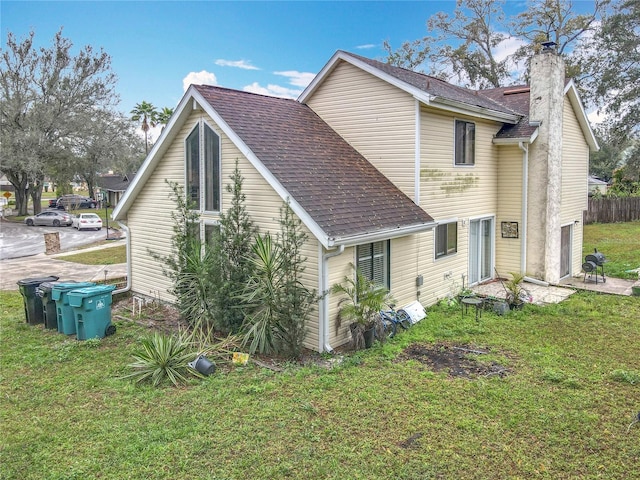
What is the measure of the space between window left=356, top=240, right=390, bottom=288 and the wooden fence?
27434 mm

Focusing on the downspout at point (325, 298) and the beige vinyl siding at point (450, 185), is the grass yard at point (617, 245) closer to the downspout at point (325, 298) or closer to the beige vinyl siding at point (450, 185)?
the beige vinyl siding at point (450, 185)

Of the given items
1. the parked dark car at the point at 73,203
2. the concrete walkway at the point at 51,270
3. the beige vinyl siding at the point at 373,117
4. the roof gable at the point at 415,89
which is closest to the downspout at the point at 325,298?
the beige vinyl siding at the point at 373,117

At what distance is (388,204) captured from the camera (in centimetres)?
1066

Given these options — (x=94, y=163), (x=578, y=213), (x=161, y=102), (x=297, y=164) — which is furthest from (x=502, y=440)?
(x=161, y=102)

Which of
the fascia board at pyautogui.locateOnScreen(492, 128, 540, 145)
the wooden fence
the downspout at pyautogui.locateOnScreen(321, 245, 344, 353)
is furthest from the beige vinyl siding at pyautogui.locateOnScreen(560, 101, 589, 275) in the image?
the wooden fence

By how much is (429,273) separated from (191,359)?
20.7 feet

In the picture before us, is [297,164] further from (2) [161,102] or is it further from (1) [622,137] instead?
(2) [161,102]

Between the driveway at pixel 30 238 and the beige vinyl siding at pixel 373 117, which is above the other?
the beige vinyl siding at pixel 373 117

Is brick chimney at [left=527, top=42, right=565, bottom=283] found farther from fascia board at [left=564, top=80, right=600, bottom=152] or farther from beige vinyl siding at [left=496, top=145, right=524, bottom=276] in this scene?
fascia board at [left=564, top=80, right=600, bottom=152]

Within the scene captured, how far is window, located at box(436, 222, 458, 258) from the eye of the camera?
480 inches

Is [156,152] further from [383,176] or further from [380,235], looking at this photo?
[380,235]

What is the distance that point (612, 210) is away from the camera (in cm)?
3222

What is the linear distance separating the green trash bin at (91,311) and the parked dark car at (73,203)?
148ft

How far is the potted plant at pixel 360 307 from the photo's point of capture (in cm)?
898
